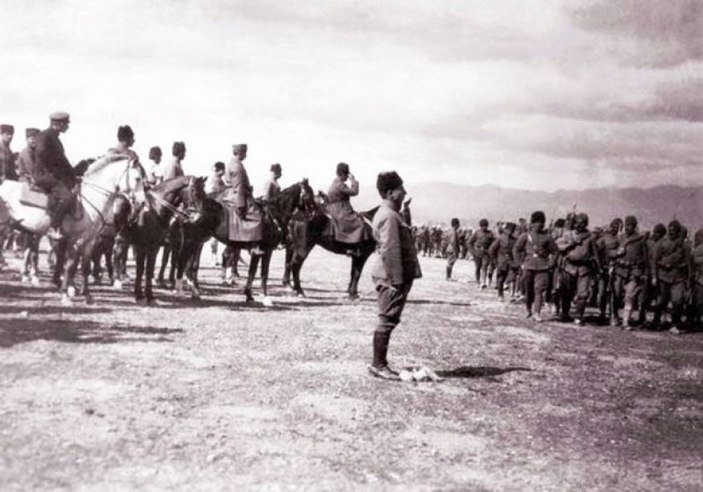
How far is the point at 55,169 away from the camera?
36.0ft

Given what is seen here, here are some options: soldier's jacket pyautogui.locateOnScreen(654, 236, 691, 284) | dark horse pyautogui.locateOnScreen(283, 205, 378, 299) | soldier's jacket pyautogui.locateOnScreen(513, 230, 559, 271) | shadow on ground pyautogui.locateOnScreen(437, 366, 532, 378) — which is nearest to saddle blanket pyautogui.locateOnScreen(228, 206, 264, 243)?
dark horse pyautogui.locateOnScreen(283, 205, 378, 299)

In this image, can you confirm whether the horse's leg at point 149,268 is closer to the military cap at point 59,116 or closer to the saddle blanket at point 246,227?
the saddle blanket at point 246,227

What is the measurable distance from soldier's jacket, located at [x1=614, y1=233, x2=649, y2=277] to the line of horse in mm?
5106

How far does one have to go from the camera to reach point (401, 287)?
25.4 ft

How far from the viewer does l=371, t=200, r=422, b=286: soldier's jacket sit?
760 centimetres

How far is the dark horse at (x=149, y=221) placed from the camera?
12008 millimetres

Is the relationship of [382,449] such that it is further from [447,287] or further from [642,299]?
[447,287]

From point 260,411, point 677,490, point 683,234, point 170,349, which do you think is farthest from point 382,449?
Result: point 683,234

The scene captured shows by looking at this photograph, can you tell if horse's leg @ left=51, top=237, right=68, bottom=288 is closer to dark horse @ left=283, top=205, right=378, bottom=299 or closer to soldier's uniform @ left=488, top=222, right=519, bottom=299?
dark horse @ left=283, top=205, right=378, bottom=299

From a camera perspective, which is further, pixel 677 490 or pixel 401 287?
pixel 401 287


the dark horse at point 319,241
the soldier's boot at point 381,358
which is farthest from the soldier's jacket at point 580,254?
the soldier's boot at point 381,358

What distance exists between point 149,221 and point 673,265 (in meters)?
9.83

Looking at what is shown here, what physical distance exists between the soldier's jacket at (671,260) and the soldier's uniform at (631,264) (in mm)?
274

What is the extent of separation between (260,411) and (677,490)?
133 inches
